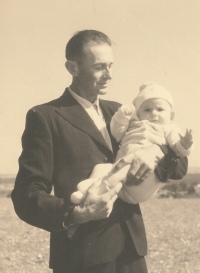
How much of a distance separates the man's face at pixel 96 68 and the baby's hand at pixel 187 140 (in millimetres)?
447

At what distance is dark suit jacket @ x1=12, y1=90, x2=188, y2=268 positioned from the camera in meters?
2.02

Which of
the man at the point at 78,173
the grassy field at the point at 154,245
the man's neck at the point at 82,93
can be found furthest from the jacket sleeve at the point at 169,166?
the grassy field at the point at 154,245

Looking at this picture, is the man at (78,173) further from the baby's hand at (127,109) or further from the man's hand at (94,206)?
the baby's hand at (127,109)

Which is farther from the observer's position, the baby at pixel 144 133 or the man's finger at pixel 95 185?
the baby at pixel 144 133

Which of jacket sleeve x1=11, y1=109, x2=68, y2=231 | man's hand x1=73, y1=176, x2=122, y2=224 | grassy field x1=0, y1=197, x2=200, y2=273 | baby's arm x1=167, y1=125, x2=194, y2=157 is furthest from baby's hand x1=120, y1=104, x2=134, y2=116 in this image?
grassy field x1=0, y1=197, x2=200, y2=273

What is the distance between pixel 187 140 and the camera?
2195mm

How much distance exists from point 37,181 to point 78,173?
0.65ft

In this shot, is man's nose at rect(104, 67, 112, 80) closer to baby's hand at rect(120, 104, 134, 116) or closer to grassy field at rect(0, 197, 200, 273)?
baby's hand at rect(120, 104, 134, 116)

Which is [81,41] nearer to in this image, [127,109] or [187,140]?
[127,109]

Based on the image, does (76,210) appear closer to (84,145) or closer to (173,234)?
(84,145)

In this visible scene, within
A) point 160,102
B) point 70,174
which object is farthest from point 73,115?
point 160,102

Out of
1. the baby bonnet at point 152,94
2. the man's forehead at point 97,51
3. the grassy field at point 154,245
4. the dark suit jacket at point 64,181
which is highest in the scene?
the man's forehead at point 97,51

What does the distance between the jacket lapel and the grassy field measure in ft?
19.5

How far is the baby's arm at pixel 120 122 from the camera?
2.30m
